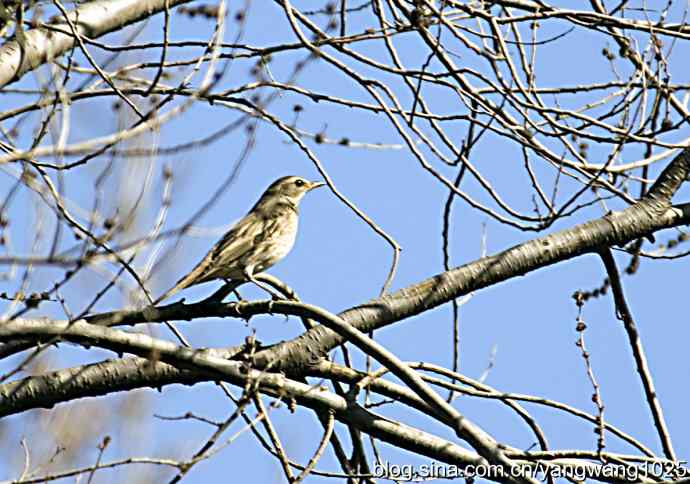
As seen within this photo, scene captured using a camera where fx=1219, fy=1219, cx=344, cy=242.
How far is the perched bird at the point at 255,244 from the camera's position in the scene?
8.45 meters

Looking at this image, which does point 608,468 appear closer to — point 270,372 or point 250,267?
point 270,372

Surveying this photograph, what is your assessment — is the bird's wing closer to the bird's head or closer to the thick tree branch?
the bird's head

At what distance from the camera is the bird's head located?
417 inches

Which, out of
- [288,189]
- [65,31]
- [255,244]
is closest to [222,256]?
[255,244]

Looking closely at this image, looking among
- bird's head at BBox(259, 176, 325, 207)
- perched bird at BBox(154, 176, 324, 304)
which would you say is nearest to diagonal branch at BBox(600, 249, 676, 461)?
perched bird at BBox(154, 176, 324, 304)

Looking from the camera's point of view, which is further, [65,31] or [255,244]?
[255,244]

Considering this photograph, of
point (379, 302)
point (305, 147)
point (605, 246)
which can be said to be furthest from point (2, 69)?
point (605, 246)

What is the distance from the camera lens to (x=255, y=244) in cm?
896

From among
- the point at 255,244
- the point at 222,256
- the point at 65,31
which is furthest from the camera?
the point at 255,244

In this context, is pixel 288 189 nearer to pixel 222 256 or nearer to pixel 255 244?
pixel 255 244

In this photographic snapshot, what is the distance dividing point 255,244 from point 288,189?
1.87 meters

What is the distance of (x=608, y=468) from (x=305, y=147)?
7.69 feet

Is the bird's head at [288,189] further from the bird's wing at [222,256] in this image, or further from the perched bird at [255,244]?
the bird's wing at [222,256]

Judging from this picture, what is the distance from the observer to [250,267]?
872 centimetres
